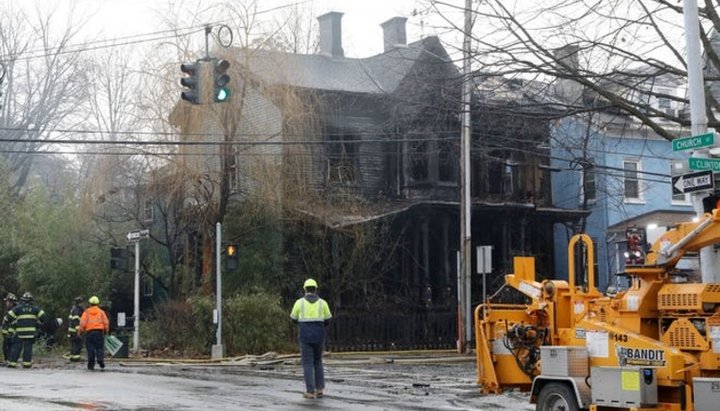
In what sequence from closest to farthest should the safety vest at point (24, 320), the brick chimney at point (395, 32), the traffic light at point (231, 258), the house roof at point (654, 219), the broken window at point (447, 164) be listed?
the safety vest at point (24, 320) < the traffic light at point (231, 258) < the broken window at point (447, 164) < the house roof at point (654, 219) < the brick chimney at point (395, 32)

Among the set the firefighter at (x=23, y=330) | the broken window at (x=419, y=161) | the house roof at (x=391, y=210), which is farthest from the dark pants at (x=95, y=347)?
the broken window at (x=419, y=161)

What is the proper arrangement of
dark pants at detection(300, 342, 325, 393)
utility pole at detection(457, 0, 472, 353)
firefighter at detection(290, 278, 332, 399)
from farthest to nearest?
utility pole at detection(457, 0, 472, 353) < firefighter at detection(290, 278, 332, 399) < dark pants at detection(300, 342, 325, 393)

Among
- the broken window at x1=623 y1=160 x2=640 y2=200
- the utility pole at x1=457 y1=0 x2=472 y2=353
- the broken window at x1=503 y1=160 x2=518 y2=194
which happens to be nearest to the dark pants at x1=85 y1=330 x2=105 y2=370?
the utility pole at x1=457 y1=0 x2=472 y2=353

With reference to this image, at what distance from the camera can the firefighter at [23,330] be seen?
25328mm

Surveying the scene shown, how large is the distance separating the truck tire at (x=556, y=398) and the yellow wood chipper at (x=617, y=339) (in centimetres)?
1

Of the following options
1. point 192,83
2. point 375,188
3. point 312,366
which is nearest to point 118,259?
point 192,83

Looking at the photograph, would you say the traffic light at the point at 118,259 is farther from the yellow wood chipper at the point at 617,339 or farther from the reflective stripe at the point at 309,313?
the yellow wood chipper at the point at 617,339

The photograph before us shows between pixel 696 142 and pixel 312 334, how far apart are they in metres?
6.32

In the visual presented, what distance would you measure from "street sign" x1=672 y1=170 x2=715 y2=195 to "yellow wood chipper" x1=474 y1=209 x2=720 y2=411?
53.2 inches

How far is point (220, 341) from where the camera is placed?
2817 cm

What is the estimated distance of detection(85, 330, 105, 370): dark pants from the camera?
23.8 metres

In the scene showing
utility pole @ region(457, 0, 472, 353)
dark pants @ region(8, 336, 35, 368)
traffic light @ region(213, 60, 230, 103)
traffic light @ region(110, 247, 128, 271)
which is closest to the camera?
traffic light @ region(213, 60, 230, 103)

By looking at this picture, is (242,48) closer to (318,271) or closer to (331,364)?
(318,271)

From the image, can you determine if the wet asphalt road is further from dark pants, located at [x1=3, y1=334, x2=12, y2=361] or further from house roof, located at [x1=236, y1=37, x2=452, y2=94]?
house roof, located at [x1=236, y1=37, x2=452, y2=94]
